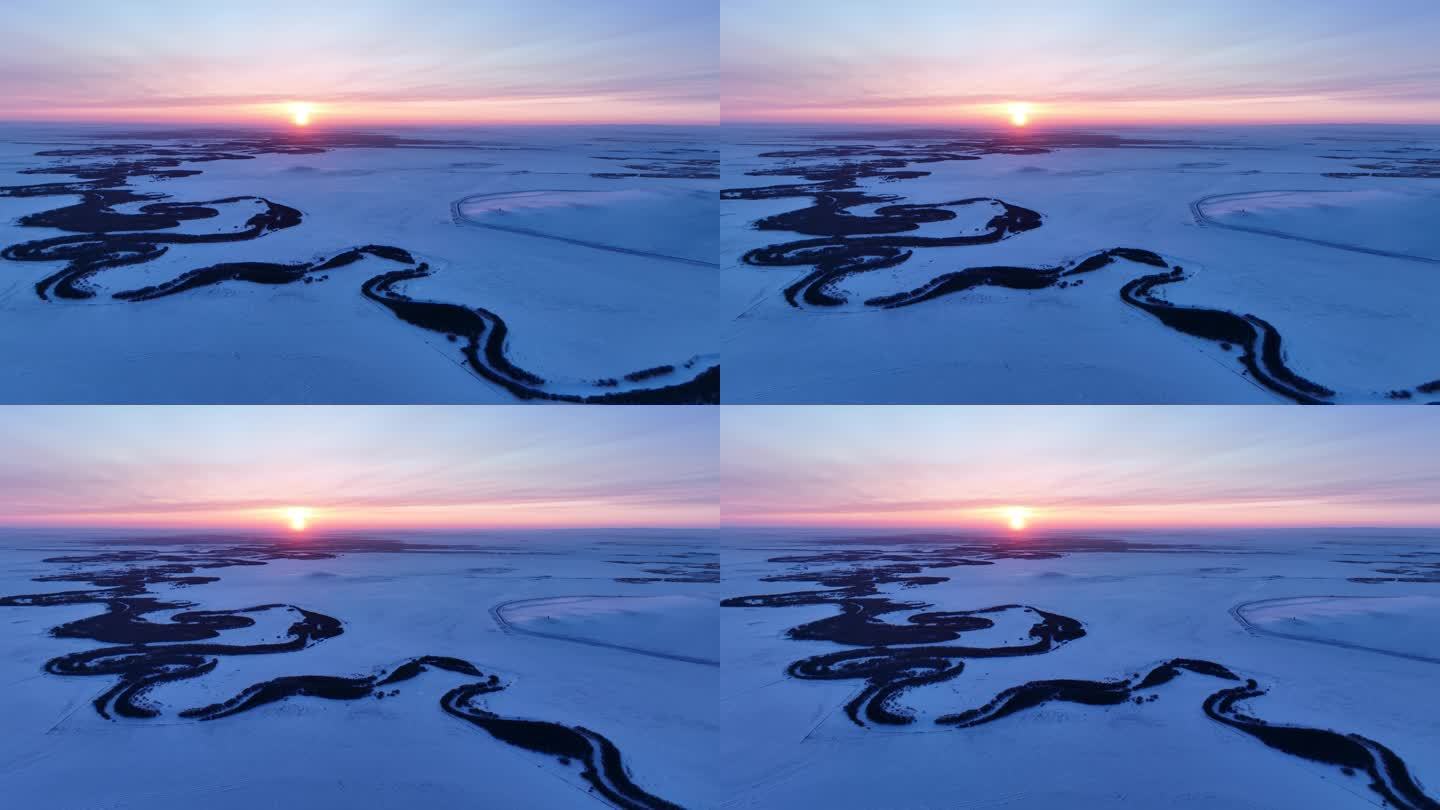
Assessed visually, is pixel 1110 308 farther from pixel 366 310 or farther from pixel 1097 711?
pixel 366 310

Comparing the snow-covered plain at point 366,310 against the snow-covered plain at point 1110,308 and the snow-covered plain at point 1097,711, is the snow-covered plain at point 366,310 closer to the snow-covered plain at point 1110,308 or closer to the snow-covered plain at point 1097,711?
the snow-covered plain at point 1110,308

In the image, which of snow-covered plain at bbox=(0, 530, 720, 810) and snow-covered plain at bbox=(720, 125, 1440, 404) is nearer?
snow-covered plain at bbox=(0, 530, 720, 810)

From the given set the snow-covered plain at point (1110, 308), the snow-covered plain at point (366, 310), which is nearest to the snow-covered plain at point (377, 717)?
the snow-covered plain at point (366, 310)

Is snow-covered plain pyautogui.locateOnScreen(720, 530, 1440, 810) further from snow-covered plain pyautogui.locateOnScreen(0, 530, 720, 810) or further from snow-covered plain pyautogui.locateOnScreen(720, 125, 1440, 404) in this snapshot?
snow-covered plain pyautogui.locateOnScreen(720, 125, 1440, 404)

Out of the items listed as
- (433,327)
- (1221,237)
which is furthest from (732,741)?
(1221,237)

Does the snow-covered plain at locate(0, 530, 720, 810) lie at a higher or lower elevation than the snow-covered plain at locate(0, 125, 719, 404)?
lower

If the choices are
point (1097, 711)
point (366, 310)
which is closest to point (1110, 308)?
point (1097, 711)

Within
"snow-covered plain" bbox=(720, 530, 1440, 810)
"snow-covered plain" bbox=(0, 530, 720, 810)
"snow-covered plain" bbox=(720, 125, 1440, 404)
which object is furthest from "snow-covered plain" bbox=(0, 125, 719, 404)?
"snow-covered plain" bbox=(720, 530, 1440, 810)
